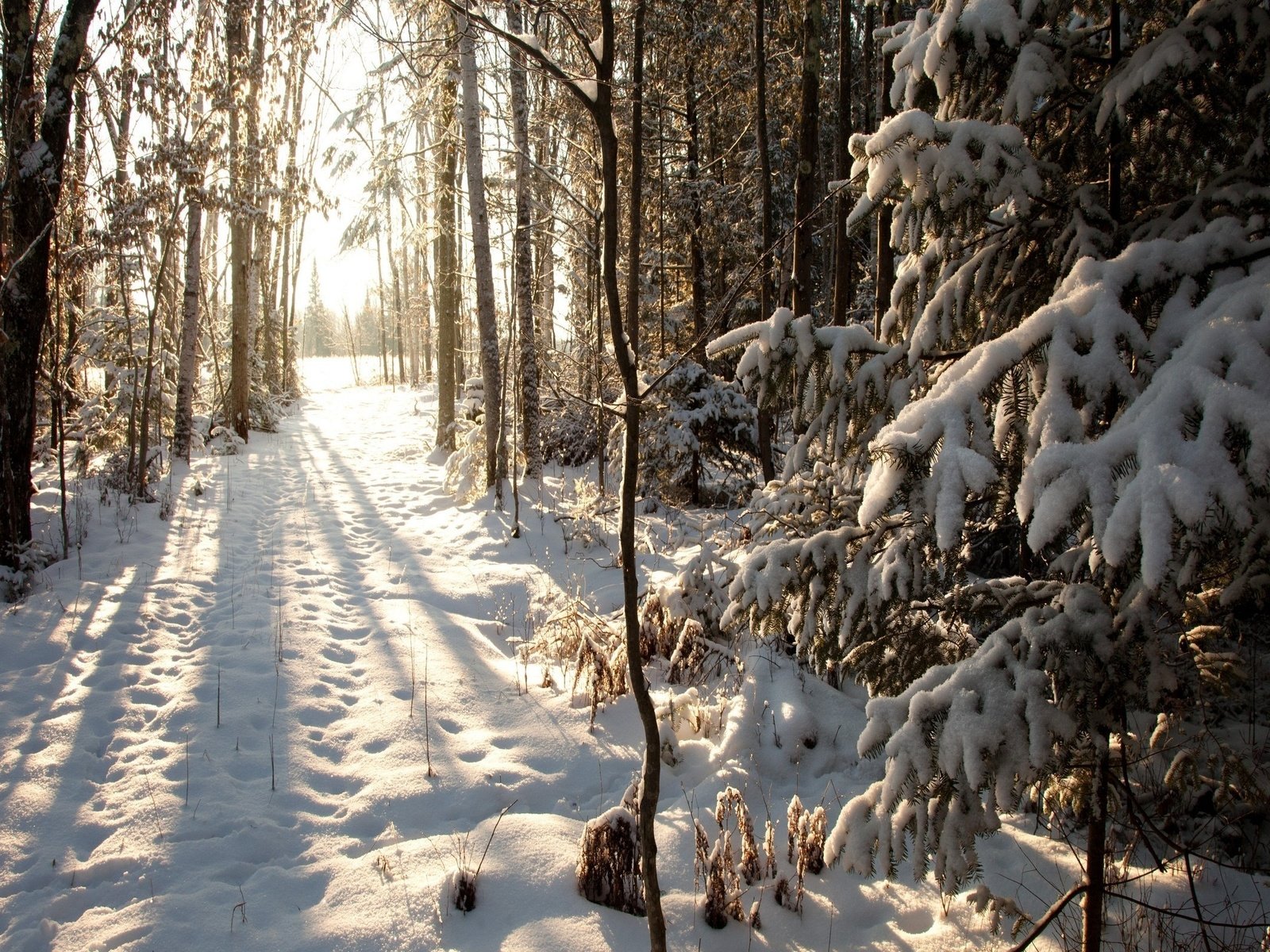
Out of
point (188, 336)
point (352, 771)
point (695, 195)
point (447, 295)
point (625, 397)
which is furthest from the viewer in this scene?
point (447, 295)

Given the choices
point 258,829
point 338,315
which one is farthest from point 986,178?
point 338,315

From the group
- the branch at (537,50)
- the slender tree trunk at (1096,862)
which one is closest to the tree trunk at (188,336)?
the branch at (537,50)

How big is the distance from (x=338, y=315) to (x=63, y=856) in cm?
10434

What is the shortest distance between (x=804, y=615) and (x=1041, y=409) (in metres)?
1.11

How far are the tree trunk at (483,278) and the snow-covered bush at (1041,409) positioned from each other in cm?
729

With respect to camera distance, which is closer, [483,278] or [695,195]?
[483,278]

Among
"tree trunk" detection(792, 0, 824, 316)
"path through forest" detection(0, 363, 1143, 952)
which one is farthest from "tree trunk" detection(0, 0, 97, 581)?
"tree trunk" detection(792, 0, 824, 316)

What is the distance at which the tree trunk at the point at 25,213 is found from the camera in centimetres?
545

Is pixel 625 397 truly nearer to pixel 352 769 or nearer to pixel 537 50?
pixel 537 50

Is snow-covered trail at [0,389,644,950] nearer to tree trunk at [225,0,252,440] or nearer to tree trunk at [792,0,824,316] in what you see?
tree trunk at [792,0,824,316]

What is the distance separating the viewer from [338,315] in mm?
96812

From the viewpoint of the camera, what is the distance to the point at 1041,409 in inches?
63.9

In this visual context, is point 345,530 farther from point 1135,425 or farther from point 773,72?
point 773,72

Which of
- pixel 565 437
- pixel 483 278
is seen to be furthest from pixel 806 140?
pixel 565 437
